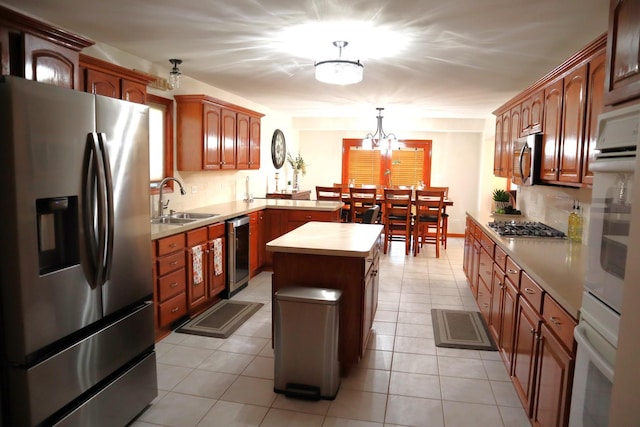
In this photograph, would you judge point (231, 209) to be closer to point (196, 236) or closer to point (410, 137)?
point (196, 236)

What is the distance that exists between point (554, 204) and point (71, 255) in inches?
153

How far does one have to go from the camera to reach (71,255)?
190 centimetres

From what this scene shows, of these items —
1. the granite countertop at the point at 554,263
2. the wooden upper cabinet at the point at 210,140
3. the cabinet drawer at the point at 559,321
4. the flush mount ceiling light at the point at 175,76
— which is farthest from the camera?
the wooden upper cabinet at the point at 210,140

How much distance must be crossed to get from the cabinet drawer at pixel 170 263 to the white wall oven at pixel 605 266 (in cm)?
277

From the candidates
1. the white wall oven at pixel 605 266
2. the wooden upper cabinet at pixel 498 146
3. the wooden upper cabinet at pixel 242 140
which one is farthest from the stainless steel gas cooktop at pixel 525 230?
the wooden upper cabinet at pixel 242 140

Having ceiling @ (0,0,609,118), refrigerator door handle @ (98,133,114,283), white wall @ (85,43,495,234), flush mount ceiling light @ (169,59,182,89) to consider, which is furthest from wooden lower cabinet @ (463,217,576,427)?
white wall @ (85,43,495,234)

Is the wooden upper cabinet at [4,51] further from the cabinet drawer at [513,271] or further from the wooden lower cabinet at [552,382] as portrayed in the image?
the cabinet drawer at [513,271]

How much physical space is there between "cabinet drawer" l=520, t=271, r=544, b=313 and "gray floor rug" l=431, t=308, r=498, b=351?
1051mm

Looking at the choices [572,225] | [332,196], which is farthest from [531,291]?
[332,196]

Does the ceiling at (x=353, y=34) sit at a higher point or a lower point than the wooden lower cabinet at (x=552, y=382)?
higher

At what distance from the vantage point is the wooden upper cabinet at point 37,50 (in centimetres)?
204

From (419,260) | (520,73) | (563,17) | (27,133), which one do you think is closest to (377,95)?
(520,73)

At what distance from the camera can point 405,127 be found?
8.30m

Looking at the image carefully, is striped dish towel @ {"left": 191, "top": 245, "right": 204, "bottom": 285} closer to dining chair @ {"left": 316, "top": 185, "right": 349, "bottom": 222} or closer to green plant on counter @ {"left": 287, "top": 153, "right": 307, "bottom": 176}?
dining chair @ {"left": 316, "top": 185, "right": 349, "bottom": 222}
